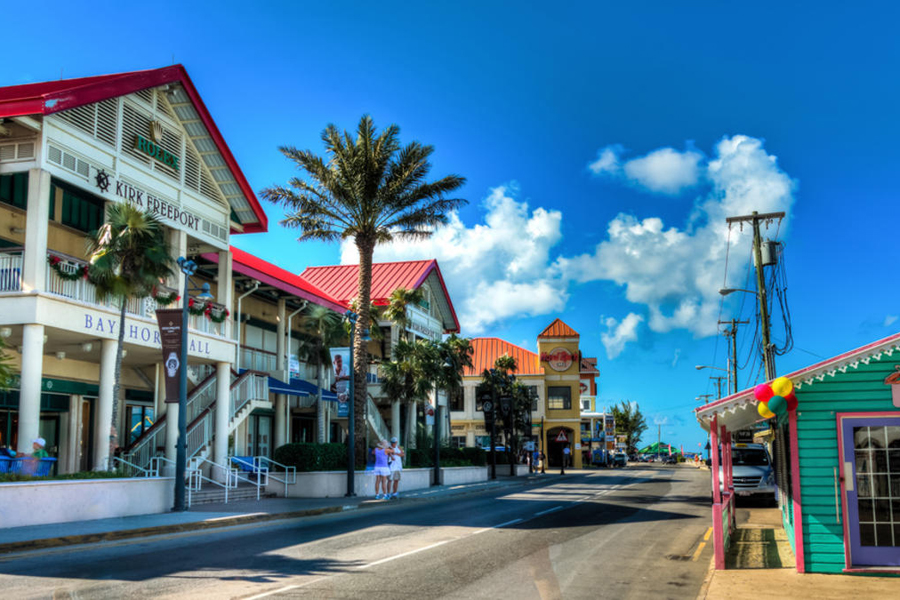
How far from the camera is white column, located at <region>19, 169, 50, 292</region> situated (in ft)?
60.2

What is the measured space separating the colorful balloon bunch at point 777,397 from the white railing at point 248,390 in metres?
20.4

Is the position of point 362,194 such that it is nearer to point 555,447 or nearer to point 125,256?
point 125,256

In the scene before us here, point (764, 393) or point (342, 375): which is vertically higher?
point (342, 375)

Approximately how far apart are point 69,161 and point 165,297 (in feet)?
15.7

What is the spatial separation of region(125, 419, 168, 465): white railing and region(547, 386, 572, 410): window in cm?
5697

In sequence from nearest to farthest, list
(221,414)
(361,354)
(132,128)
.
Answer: (132,128), (221,414), (361,354)

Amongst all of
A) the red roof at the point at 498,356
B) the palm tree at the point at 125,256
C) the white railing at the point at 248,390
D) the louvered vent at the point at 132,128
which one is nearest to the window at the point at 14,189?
the louvered vent at the point at 132,128

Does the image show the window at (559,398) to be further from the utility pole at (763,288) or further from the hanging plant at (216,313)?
the hanging plant at (216,313)

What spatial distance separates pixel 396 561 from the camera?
1209 cm

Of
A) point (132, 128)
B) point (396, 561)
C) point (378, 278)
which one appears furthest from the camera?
point (378, 278)

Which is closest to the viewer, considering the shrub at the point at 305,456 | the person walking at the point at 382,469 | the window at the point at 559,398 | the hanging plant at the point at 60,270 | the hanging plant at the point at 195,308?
the hanging plant at the point at 60,270

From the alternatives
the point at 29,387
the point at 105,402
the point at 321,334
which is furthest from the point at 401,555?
the point at 321,334

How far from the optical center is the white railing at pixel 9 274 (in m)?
18.7

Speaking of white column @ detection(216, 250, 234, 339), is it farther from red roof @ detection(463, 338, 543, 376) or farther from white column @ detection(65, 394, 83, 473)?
red roof @ detection(463, 338, 543, 376)
